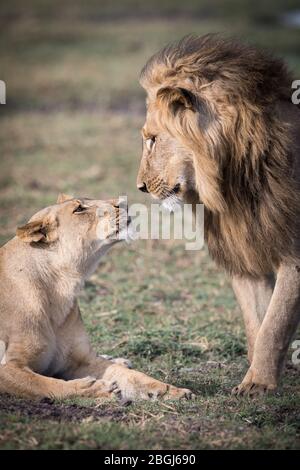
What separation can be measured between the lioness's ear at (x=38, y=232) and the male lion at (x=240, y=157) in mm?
513

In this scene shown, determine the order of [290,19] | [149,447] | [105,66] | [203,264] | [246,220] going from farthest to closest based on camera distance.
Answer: [290,19] → [105,66] → [203,264] → [246,220] → [149,447]

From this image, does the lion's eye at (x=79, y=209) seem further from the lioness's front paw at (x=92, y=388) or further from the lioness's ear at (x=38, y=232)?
the lioness's front paw at (x=92, y=388)

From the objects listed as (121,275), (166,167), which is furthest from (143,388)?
(121,275)

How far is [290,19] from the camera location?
23.4m

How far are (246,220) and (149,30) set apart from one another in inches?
642

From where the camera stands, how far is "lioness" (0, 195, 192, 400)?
4199 mm

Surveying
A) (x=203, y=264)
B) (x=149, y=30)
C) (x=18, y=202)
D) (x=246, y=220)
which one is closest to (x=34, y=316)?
(x=246, y=220)

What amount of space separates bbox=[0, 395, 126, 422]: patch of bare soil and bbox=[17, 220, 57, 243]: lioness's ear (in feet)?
2.47

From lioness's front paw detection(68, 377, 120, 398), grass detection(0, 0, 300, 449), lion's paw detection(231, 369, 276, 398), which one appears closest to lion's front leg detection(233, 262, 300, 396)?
lion's paw detection(231, 369, 276, 398)

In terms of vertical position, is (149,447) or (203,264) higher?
(203,264)

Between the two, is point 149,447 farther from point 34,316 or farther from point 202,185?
point 202,185

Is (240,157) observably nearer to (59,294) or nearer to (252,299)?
(252,299)

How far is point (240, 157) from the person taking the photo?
14.4 feet

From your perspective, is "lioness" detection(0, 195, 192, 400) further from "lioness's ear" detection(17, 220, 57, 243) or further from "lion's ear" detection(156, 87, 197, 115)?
"lion's ear" detection(156, 87, 197, 115)
